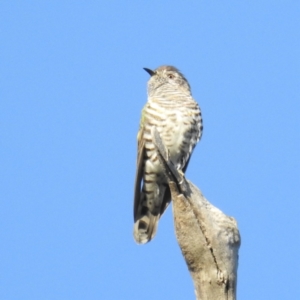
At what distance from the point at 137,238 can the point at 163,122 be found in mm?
1467

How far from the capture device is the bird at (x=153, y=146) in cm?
937

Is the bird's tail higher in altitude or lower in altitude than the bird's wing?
lower

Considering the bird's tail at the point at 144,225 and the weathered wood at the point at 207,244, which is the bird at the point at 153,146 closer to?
the bird's tail at the point at 144,225

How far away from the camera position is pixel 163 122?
9375 millimetres

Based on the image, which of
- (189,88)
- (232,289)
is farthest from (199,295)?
(189,88)

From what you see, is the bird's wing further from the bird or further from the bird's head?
the bird's head

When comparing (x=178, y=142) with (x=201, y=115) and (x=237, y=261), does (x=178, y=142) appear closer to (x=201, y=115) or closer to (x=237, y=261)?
(x=201, y=115)

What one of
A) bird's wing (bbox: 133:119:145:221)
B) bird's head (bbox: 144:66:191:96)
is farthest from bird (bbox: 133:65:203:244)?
bird's head (bbox: 144:66:191:96)

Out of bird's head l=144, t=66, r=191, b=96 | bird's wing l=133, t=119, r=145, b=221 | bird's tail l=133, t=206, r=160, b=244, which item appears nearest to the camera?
bird's tail l=133, t=206, r=160, b=244

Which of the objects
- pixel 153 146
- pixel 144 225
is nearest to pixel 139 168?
pixel 153 146

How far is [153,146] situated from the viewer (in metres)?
9.52

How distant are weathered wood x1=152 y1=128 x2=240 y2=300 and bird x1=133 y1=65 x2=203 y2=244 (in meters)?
2.79

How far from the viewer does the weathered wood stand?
608 centimetres

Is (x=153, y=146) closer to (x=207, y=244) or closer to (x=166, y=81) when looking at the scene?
(x=166, y=81)
